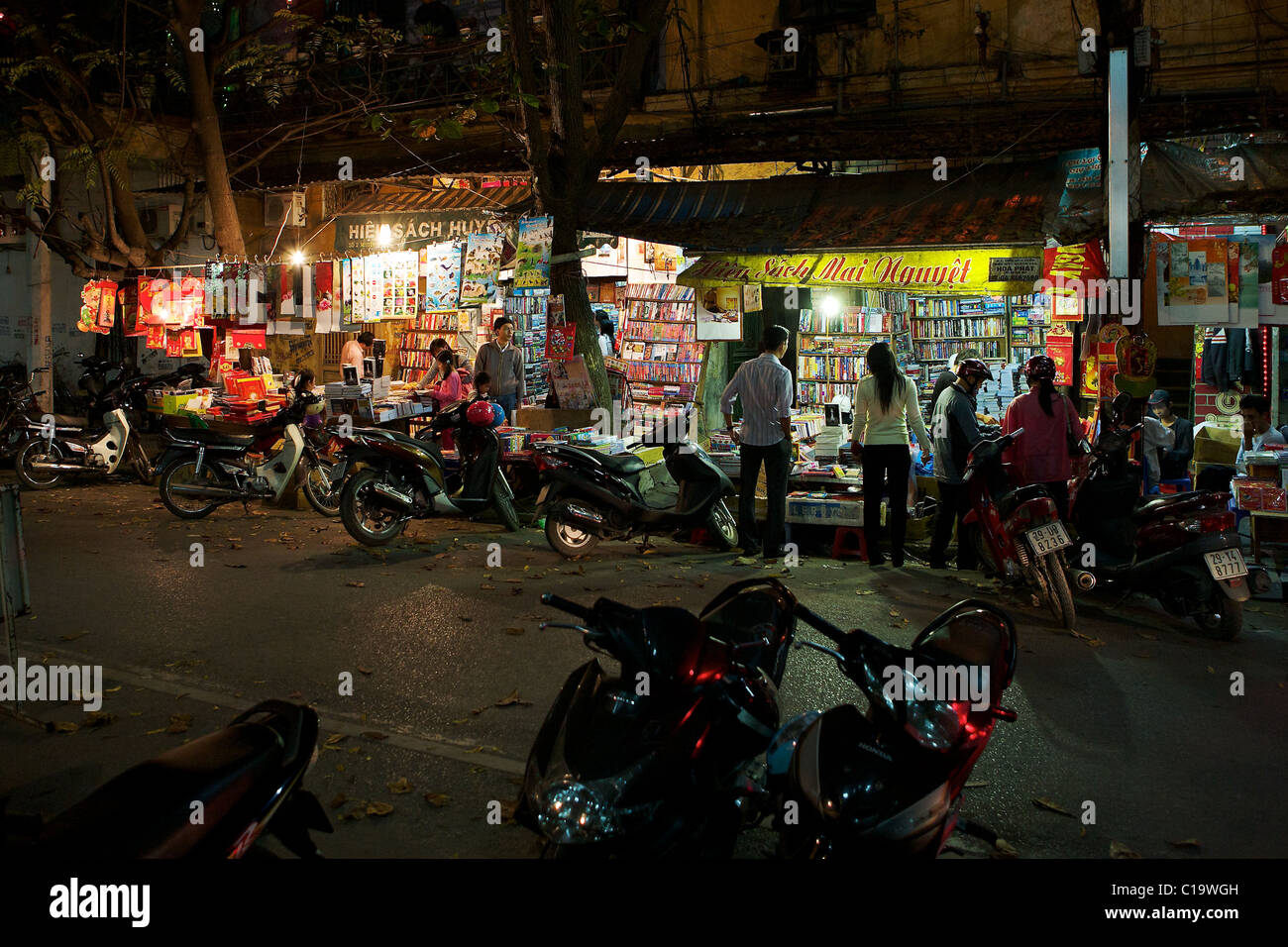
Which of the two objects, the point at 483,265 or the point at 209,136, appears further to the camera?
the point at 209,136

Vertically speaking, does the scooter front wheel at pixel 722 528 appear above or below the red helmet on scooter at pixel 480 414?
below

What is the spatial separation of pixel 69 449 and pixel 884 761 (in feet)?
44.9

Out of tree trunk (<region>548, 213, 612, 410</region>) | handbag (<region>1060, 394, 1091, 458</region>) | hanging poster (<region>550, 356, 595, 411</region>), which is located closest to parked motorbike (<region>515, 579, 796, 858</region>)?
handbag (<region>1060, 394, 1091, 458</region>)

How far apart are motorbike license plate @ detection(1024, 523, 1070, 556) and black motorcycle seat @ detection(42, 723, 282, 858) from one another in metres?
5.78

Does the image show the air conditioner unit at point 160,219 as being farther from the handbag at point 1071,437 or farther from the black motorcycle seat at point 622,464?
the handbag at point 1071,437

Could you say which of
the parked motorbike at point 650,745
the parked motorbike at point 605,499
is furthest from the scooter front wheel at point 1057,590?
the parked motorbike at point 650,745

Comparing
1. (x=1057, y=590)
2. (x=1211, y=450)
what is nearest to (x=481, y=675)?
(x=1057, y=590)

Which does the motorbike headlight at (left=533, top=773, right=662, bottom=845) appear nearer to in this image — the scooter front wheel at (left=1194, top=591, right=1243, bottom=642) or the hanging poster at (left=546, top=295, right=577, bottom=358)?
the scooter front wheel at (left=1194, top=591, right=1243, bottom=642)

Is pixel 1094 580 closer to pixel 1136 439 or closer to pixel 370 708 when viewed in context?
pixel 1136 439

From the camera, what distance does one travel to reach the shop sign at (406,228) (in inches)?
684

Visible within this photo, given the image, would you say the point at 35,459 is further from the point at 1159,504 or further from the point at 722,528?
the point at 1159,504

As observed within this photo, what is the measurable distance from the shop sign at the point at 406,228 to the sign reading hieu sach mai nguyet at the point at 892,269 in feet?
14.1

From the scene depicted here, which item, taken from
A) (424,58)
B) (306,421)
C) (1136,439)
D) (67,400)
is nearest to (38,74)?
(424,58)

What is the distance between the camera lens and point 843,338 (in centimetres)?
1488
